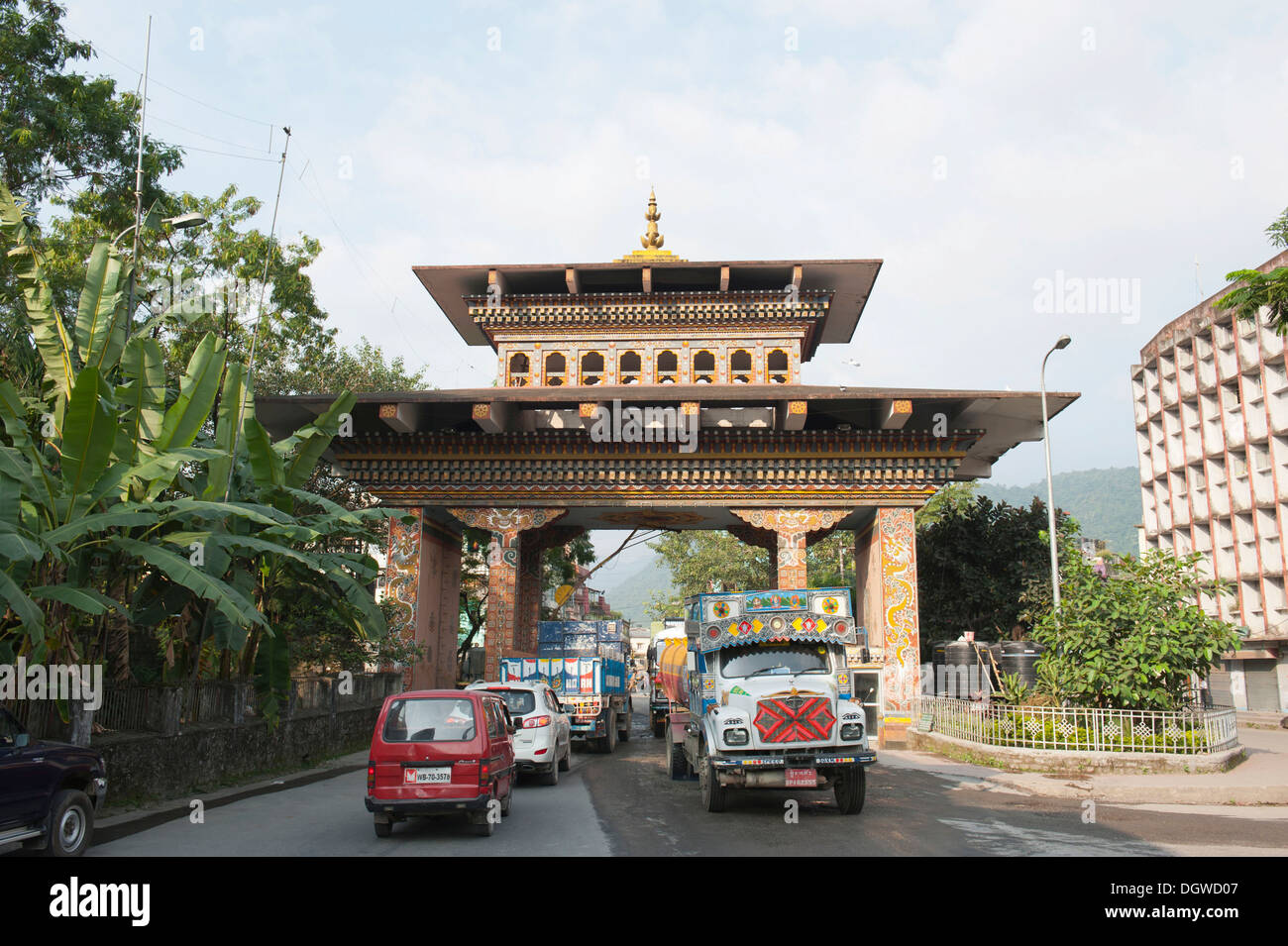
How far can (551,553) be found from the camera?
132ft

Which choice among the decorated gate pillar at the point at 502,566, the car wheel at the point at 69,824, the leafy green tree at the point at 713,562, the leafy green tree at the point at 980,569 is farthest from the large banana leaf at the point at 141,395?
the leafy green tree at the point at 713,562

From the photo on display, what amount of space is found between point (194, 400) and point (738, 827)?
999 centimetres

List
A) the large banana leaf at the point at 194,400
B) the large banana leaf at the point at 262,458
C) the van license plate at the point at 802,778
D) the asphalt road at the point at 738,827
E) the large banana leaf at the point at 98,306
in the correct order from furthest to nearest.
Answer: the large banana leaf at the point at 262,458 → the large banana leaf at the point at 98,306 → the large banana leaf at the point at 194,400 → the van license plate at the point at 802,778 → the asphalt road at the point at 738,827

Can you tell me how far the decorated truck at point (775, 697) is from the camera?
40.1ft

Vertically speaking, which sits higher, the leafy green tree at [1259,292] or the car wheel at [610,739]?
the leafy green tree at [1259,292]

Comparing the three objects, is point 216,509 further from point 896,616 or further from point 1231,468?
point 1231,468

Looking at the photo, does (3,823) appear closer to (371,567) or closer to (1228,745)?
(371,567)

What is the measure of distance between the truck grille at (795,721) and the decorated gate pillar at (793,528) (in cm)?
1240

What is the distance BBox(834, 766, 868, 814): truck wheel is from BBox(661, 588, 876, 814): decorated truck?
0.01 meters

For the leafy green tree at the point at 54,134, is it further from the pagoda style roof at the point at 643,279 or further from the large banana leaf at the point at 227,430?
the pagoda style roof at the point at 643,279

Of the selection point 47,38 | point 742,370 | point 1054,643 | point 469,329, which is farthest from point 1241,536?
point 47,38

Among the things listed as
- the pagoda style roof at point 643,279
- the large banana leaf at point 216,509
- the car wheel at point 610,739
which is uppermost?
the pagoda style roof at point 643,279

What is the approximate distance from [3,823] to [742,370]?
24.6m

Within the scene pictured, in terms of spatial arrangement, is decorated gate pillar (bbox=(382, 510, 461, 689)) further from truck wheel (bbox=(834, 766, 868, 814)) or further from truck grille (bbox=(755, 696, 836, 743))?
truck wheel (bbox=(834, 766, 868, 814))
